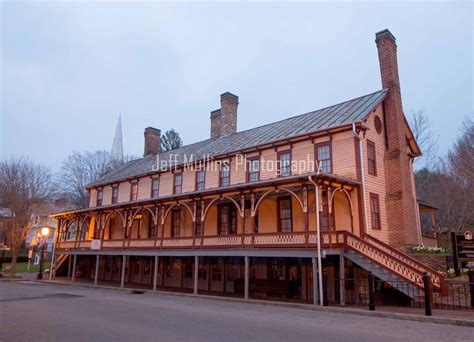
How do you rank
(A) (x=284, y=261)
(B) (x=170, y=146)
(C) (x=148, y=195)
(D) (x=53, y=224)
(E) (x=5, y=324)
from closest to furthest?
(E) (x=5, y=324)
(A) (x=284, y=261)
(C) (x=148, y=195)
(B) (x=170, y=146)
(D) (x=53, y=224)

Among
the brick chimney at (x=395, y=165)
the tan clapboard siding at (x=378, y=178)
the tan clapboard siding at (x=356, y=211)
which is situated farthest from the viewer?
the brick chimney at (x=395, y=165)

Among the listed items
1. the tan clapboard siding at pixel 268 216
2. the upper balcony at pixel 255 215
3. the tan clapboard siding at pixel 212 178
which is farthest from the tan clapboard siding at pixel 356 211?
the tan clapboard siding at pixel 212 178

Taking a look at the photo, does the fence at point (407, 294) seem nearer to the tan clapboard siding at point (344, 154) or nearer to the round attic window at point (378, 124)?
the tan clapboard siding at point (344, 154)

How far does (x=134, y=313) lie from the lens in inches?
496

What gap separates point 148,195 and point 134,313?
1682cm

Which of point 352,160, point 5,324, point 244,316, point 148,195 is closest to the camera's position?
point 5,324

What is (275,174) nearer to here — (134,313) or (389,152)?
(389,152)

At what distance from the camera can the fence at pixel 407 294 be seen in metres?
12.9

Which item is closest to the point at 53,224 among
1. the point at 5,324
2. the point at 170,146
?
the point at 170,146

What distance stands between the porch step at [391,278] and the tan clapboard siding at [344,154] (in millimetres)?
4509

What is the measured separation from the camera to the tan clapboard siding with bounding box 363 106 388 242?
60.1 feet

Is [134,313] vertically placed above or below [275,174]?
below

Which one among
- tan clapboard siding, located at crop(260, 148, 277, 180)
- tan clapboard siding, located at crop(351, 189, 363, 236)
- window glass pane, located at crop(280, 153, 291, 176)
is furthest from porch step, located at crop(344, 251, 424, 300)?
tan clapboard siding, located at crop(260, 148, 277, 180)

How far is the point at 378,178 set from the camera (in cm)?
1944
